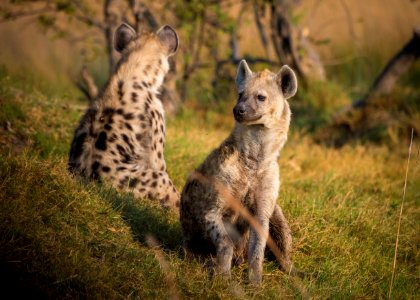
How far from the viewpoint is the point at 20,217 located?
14.0 feet

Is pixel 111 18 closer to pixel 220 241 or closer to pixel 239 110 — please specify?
pixel 239 110

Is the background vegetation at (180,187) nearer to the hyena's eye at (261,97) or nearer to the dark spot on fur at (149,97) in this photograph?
the dark spot on fur at (149,97)

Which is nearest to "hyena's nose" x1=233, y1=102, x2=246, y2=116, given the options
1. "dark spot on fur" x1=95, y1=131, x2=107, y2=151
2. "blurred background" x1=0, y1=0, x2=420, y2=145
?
"dark spot on fur" x1=95, y1=131, x2=107, y2=151

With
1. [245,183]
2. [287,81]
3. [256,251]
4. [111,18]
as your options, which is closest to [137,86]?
[287,81]

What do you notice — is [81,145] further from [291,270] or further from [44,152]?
[291,270]

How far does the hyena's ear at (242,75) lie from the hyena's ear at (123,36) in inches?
80.3

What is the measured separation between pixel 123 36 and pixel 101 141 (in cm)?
121

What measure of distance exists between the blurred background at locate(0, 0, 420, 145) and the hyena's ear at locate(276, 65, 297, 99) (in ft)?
12.6

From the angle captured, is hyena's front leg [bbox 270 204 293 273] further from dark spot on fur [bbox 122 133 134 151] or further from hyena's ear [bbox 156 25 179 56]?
hyena's ear [bbox 156 25 179 56]

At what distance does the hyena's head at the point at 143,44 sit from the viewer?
246 inches

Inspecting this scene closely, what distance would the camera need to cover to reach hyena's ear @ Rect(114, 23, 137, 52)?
20.9 feet

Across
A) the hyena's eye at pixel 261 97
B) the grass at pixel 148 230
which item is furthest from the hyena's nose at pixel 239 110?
the grass at pixel 148 230

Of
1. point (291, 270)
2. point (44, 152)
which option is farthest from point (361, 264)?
point (44, 152)

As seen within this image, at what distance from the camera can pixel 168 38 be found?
21.3 feet
